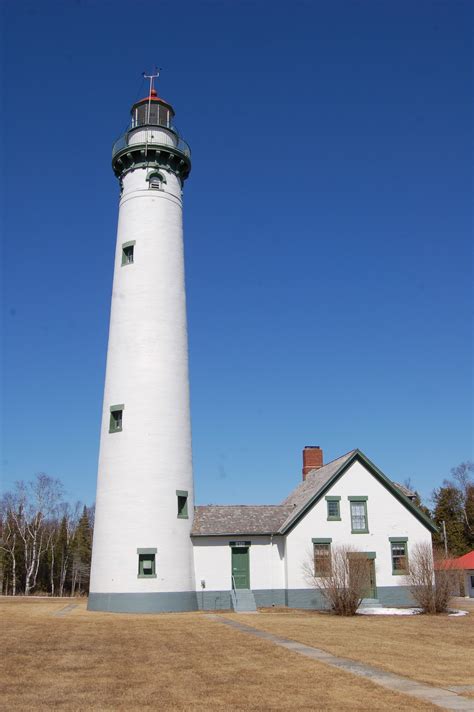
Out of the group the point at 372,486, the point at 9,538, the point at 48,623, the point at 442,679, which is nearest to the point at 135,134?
the point at 372,486

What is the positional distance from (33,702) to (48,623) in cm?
1354

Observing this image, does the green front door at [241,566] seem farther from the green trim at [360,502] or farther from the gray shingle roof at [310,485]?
the green trim at [360,502]

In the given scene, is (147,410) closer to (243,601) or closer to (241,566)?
(241,566)

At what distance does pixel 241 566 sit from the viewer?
3095 centimetres

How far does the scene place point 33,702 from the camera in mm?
9734

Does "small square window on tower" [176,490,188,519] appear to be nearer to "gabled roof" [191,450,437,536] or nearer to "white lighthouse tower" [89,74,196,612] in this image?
"white lighthouse tower" [89,74,196,612]

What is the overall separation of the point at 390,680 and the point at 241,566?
65.7 ft

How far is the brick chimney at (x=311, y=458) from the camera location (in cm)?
3784

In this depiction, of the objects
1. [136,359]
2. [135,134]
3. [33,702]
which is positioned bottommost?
[33,702]

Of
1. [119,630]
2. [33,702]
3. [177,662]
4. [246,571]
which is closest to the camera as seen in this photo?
[33,702]

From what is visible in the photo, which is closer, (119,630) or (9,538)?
(119,630)

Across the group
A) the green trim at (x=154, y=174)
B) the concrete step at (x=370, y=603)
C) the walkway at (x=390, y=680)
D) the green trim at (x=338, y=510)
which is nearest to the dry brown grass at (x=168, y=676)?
the walkway at (x=390, y=680)

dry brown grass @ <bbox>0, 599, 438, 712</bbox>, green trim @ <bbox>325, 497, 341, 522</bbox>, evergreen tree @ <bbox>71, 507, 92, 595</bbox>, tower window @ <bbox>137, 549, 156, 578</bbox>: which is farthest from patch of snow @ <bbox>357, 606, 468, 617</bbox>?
evergreen tree @ <bbox>71, 507, 92, 595</bbox>

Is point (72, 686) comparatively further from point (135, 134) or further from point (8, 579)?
point (8, 579)
